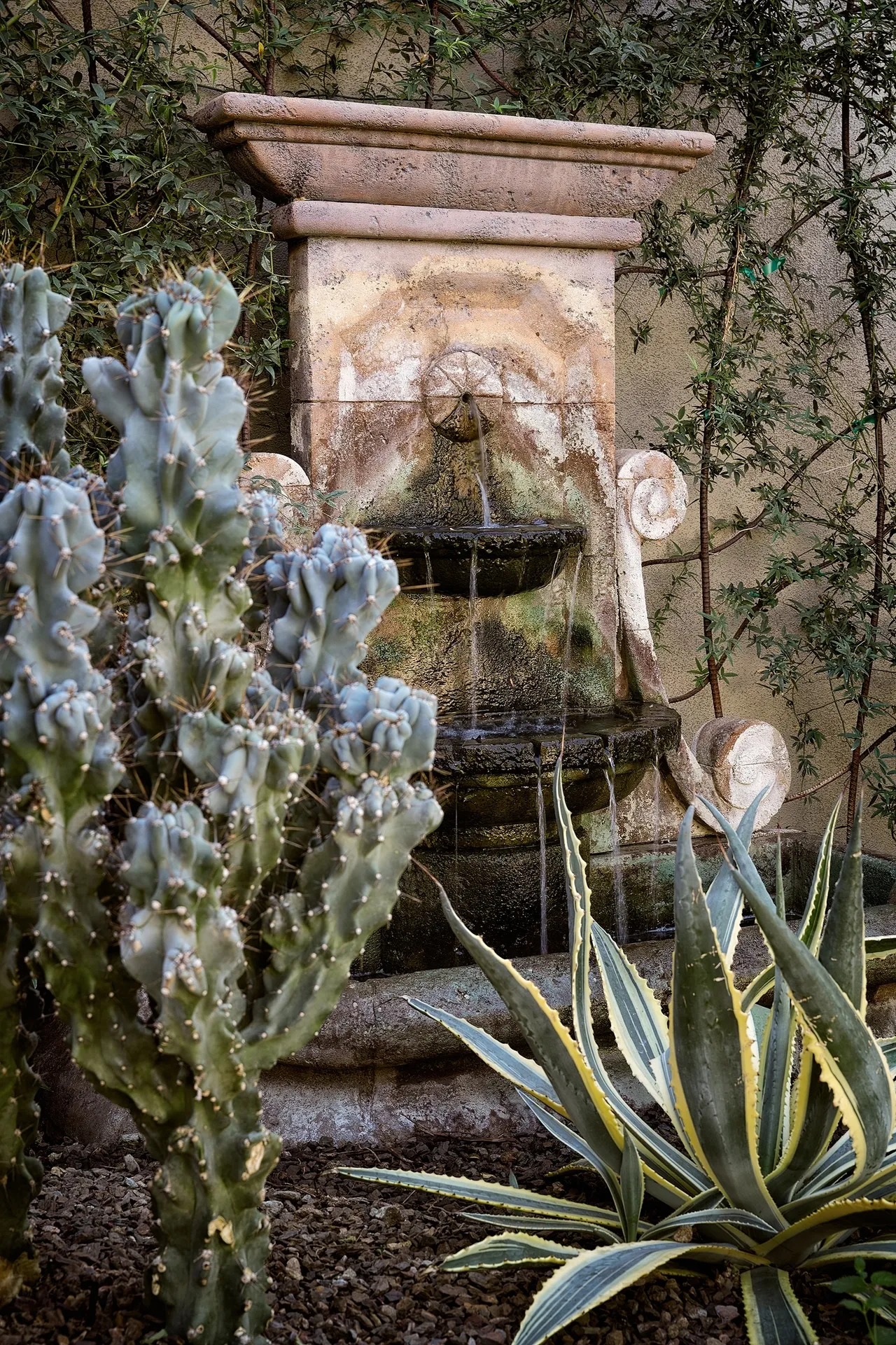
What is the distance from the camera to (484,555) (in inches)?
132

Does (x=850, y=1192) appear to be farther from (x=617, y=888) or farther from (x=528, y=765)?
(x=617, y=888)

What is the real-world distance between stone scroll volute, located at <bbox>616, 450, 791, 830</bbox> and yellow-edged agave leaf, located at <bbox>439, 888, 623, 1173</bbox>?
5.68ft

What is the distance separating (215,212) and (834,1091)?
9.10ft

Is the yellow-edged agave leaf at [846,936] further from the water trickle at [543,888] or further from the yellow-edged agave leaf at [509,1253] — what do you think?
the water trickle at [543,888]

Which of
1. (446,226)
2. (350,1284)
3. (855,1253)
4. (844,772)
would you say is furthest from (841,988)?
(844,772)

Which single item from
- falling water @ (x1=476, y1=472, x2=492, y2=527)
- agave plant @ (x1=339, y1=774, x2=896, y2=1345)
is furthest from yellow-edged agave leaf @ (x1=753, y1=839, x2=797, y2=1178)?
falling water @ (x1=476, y1=472, x2=492, y2=527)

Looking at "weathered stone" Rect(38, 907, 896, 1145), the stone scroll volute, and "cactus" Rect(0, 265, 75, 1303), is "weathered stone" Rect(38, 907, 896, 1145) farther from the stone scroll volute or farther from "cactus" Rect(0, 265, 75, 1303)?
the stone scroll volute

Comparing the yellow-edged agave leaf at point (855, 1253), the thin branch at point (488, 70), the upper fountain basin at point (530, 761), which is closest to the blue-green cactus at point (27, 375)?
the upper fountain basin at point (530, 761)

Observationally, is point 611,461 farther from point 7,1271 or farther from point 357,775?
point 7,1271

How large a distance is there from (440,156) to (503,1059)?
7.39 feet

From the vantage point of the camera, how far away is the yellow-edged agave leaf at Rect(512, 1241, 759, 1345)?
1877mm

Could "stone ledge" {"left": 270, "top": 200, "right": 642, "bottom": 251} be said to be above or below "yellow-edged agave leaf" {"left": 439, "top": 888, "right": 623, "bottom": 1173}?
above

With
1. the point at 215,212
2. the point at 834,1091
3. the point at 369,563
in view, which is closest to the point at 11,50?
the point at 215,212

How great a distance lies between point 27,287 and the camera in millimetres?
2008
